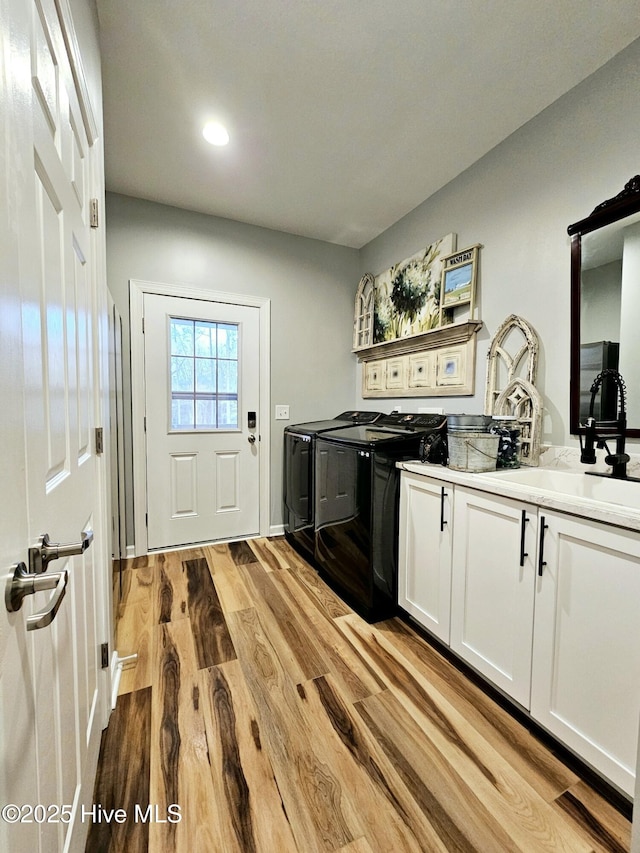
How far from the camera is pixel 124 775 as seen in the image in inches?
44.1

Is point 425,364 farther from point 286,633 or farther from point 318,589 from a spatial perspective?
point 286,633

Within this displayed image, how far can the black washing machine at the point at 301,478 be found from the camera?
2635mm

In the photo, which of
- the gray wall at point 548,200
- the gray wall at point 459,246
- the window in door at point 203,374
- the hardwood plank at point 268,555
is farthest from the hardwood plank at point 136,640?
the gray wall at point 548,200

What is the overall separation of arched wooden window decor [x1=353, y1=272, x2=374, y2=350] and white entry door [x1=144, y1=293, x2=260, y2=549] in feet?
3.15

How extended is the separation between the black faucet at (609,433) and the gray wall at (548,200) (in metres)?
0.11

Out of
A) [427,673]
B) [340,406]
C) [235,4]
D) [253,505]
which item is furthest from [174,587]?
[235,4]

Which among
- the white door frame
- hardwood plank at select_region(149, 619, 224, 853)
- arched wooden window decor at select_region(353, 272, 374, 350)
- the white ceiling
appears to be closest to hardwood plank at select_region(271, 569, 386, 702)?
hardwood plank at select_region(149, 619, 224, 853)

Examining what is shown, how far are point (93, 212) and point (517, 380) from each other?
80.1 inches

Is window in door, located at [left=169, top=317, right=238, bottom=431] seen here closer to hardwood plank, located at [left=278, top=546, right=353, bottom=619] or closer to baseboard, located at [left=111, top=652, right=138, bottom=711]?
hardwood plank, located at [left=278, top=546, right=353, bottom=619]

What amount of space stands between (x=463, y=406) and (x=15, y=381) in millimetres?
2299

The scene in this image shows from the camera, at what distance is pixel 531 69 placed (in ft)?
5.19

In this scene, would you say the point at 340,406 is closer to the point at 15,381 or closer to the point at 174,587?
the point at 174,587

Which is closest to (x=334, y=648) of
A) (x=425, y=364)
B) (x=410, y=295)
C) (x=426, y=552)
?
(x=426, y=552)

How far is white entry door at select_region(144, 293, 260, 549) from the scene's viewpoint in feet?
8.95
